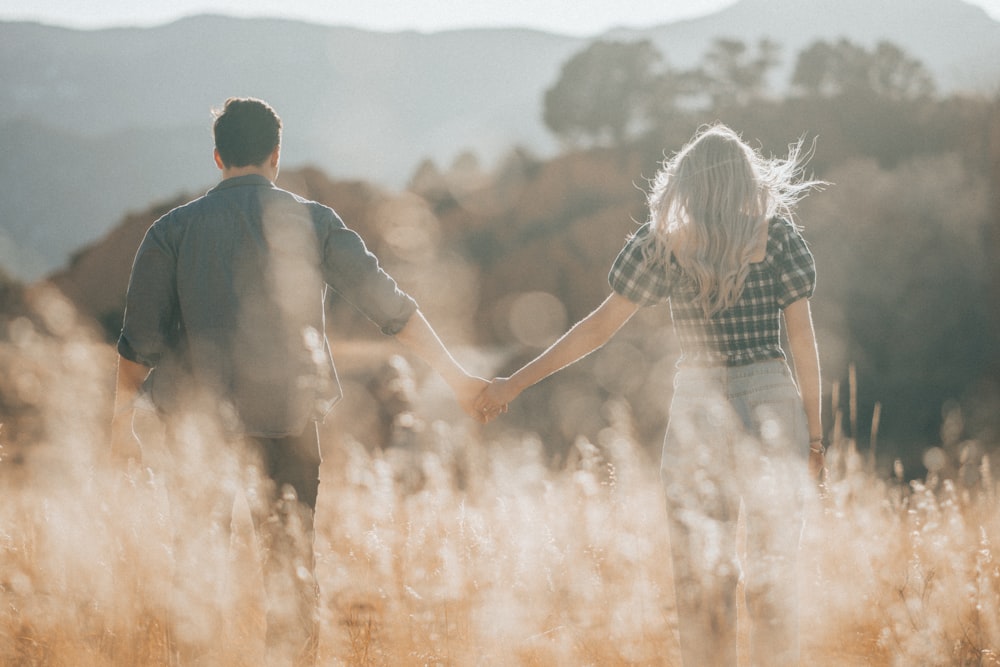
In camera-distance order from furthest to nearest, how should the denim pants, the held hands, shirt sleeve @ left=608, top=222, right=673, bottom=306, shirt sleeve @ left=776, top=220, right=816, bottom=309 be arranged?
the held hands, shirt sleeve @ left=608, top=222, right=673, bottom=306, shirt sleeve @ left=776, top=220, right=816, bottom=309, the denim pants

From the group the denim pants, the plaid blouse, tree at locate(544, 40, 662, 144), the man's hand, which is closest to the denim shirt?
the man's hand

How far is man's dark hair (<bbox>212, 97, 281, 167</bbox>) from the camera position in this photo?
9.92 feet

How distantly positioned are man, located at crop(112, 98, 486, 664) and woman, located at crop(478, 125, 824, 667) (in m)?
1.29

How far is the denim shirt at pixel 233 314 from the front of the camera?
2992 millimetres

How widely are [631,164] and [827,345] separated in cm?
1915

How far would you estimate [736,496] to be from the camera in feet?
9.13

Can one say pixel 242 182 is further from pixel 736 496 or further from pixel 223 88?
pixel 223 88

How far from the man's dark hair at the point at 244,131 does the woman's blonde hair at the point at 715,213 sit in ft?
4.77

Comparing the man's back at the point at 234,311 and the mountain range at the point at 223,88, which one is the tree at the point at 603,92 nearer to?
the mountain range at the point at 223,88

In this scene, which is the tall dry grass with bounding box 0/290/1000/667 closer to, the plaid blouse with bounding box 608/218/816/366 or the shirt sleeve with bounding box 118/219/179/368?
the shirt sleeve with bounding box 118/219/179/368

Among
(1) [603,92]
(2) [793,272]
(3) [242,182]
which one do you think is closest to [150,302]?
(3) [242,182]

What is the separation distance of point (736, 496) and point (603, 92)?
51645 millimetres

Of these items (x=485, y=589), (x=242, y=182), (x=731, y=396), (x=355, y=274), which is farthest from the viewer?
(x=485, y=589)

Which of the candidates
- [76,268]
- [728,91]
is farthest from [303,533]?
[728,91]
